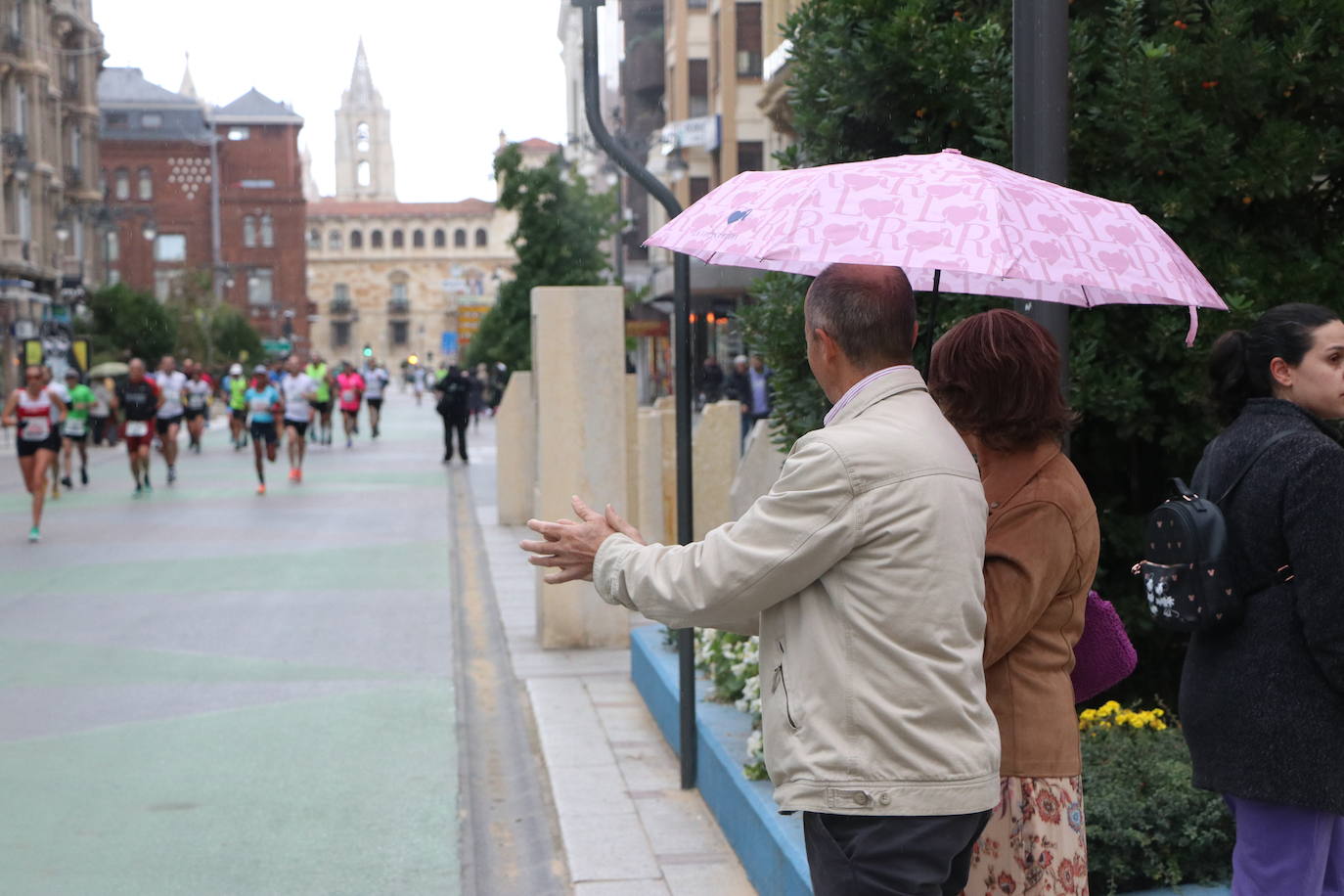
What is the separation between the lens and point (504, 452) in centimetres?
1814

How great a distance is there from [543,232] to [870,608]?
887 inches

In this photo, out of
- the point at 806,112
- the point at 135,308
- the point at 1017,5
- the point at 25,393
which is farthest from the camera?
the point at 135,308

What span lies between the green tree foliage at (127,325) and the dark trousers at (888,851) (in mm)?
50403

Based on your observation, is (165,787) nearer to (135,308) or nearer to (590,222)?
(590,222)

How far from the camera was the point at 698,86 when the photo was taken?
49750 millimetres

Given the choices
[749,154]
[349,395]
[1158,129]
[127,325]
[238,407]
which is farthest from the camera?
[127,325]

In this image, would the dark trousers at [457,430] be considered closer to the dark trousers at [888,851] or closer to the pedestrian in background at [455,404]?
the pedestrian in background at [455,404]

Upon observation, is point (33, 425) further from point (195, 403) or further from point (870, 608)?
point (195, 403)

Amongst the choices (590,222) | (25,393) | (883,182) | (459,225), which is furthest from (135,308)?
(459,225)

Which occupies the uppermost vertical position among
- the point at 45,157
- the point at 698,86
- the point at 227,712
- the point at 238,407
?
the point at 698,86

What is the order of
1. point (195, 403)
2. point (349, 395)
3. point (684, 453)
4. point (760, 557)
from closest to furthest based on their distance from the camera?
point (760, 557) → point (684, 453) → point (195, 403) → point (349, 395)

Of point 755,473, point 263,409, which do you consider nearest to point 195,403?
point 263,409

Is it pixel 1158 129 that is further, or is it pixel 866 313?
pixel 1158 129

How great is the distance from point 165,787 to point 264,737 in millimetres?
959
